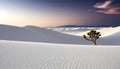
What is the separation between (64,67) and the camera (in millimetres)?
9219

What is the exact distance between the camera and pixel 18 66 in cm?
916

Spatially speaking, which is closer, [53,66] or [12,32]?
[53,66]

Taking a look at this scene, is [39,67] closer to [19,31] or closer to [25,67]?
[25,67]

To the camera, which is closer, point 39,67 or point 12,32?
point 39,67

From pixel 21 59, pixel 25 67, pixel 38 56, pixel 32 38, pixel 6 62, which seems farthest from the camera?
pixel 32 38

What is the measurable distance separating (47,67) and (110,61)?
367 centimetres

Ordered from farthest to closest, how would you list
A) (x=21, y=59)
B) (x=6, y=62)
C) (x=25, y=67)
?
(x=21, y=59)
(x=6, y=62)
(x=25, y=67)

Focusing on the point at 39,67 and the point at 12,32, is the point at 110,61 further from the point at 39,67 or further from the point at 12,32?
the point at 12,32

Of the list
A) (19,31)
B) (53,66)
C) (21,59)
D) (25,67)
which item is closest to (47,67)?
(53,66)

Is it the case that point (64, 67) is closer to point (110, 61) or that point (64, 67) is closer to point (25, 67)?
point (25, 67)

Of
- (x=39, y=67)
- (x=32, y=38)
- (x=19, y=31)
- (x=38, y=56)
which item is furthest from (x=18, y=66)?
(x=19, y=31)

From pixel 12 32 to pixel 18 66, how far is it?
1817 inches

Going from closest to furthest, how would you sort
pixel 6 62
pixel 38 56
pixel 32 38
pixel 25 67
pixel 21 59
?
pixel 25 67
pixel 6 62
pixel 21 59
pixel 38 56
pixel 32 38

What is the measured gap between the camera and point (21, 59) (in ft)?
34.6
